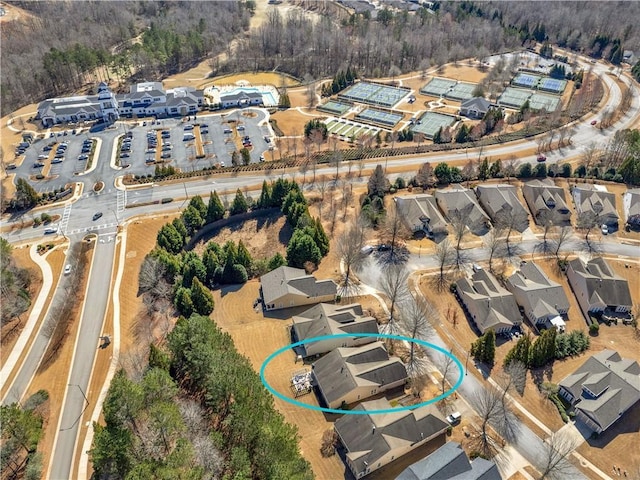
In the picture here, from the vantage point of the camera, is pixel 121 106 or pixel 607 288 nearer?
pixel 607 288

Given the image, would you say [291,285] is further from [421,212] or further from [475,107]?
[475,107]

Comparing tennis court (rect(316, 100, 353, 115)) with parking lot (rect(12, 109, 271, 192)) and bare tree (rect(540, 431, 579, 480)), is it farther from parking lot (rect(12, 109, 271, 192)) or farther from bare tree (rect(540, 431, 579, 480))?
bare tree (rect(540, 431, 579, 480))

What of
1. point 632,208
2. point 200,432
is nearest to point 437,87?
point 632,208

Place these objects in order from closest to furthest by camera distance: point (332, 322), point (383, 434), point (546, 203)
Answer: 1. point (383, 434)
2. point (332, 322)
3. point (546, 203)

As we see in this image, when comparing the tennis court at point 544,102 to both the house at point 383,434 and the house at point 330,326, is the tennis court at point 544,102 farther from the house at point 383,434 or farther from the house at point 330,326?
the house at point 383,434

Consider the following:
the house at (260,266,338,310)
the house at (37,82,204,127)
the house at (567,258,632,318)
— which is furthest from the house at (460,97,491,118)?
the house at (260,266,338,310)
